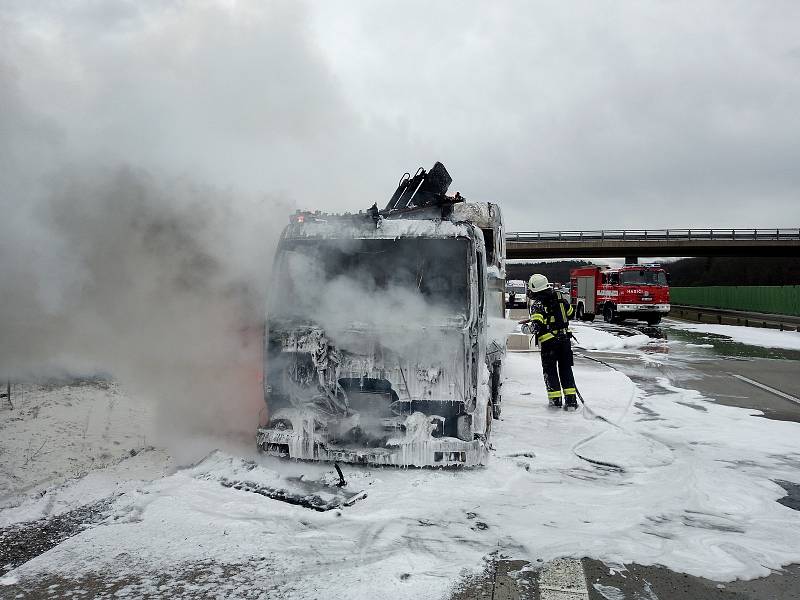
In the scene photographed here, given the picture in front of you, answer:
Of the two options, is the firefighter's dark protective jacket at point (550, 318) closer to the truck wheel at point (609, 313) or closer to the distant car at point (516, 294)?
the truck wheel at point (609, 313)

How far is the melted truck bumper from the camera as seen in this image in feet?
16.5

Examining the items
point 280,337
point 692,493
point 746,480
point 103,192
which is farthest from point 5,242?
point 746,480

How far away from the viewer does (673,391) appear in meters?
10.1

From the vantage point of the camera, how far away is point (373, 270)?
222 inches

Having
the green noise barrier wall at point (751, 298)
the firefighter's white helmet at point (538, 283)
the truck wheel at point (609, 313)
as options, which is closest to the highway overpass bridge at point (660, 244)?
the green noise barrier wall at point (751, 298)

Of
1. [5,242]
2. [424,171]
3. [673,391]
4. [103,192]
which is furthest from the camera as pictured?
[673,391]

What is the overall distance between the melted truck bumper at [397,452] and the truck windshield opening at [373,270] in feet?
3.89

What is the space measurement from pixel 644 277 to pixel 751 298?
17.3m

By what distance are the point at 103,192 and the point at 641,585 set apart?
540 centimetres

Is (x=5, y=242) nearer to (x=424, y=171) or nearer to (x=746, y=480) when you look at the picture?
(x=424, y=171)

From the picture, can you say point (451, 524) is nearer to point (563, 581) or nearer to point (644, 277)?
point (563, 581)

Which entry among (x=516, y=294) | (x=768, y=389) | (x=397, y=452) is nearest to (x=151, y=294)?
(x=397, y=452)

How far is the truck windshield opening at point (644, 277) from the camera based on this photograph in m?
25.7

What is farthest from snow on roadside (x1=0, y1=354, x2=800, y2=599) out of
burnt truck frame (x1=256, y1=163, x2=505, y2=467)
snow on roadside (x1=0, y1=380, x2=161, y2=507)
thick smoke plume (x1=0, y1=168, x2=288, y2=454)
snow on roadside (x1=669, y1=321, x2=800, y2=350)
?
snow on roadside (x1=669, y1=321, x2=800, y2=350)
